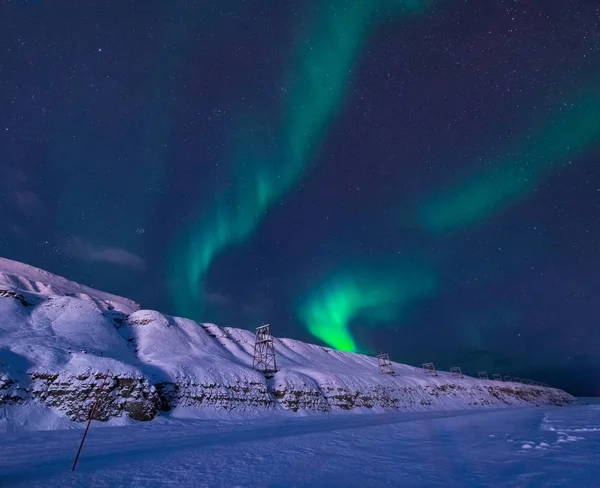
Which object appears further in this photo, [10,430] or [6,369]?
[6,369]

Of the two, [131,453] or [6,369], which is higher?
[6,369]

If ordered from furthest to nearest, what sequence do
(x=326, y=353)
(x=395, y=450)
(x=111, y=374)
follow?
(x=326, y=353)
(x=111, y=374)
(x=395, y=450)

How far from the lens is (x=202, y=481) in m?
8.95

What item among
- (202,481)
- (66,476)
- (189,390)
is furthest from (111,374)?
(202,481)

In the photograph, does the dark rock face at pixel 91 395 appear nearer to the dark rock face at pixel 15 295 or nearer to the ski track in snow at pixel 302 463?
the ski track in snow at pixel 302 463

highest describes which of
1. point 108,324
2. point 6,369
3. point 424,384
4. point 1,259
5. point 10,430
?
point 1,259

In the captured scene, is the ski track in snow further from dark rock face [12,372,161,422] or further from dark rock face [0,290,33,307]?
dark rock face [0,290,33,307]

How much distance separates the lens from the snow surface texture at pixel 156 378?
27422 mm

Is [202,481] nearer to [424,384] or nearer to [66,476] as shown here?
[66,476]

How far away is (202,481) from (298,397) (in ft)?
136

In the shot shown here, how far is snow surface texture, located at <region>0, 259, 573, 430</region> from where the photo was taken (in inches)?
1080

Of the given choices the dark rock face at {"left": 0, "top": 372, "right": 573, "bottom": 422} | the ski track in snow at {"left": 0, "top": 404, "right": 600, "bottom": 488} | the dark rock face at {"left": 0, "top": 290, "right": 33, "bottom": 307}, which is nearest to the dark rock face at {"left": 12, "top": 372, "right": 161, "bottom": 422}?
the dark rock face at {"left": 0, "top": 372, "right": 573, "bottom": 422}

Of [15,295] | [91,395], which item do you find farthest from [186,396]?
[15,295]

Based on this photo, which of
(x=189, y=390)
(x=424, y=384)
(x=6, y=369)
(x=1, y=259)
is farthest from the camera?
(x=1, y=259)
